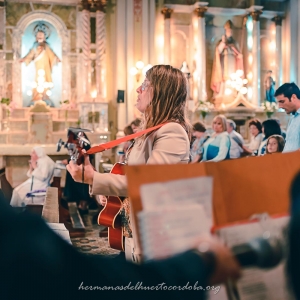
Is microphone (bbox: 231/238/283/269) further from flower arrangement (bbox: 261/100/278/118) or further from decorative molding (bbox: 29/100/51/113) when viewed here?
flower arrangement (bbox: 261/100/278/118)

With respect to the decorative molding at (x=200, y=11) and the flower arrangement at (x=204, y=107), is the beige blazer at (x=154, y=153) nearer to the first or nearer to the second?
the flower arrangement at (x=204, y=107)

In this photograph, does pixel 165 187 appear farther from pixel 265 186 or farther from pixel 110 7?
pixel 110 7

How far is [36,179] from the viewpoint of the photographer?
6.76m

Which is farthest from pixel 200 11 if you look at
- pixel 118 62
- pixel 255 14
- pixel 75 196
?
pixel 75 196

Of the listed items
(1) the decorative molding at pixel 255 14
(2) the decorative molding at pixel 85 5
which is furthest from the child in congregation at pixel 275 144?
(1) the decorative molding at pixel 255 14

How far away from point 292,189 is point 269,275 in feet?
0.75

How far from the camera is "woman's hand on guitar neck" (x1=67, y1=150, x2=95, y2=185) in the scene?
1971mm

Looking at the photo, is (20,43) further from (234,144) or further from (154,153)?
(154,153)

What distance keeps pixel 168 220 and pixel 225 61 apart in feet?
43.3

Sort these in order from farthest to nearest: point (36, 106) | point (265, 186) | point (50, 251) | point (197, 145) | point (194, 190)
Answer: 1. point (36, 106)
2. point (197, 145)
3. point (265, 186)
4. point (194, 190)
5. point (50, 251)

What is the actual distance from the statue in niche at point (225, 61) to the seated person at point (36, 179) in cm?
785

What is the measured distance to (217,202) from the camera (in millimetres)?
1123

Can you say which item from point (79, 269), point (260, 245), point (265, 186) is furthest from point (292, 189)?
point (79, 269)

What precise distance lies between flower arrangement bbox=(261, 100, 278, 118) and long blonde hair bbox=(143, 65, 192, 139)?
1160cm
